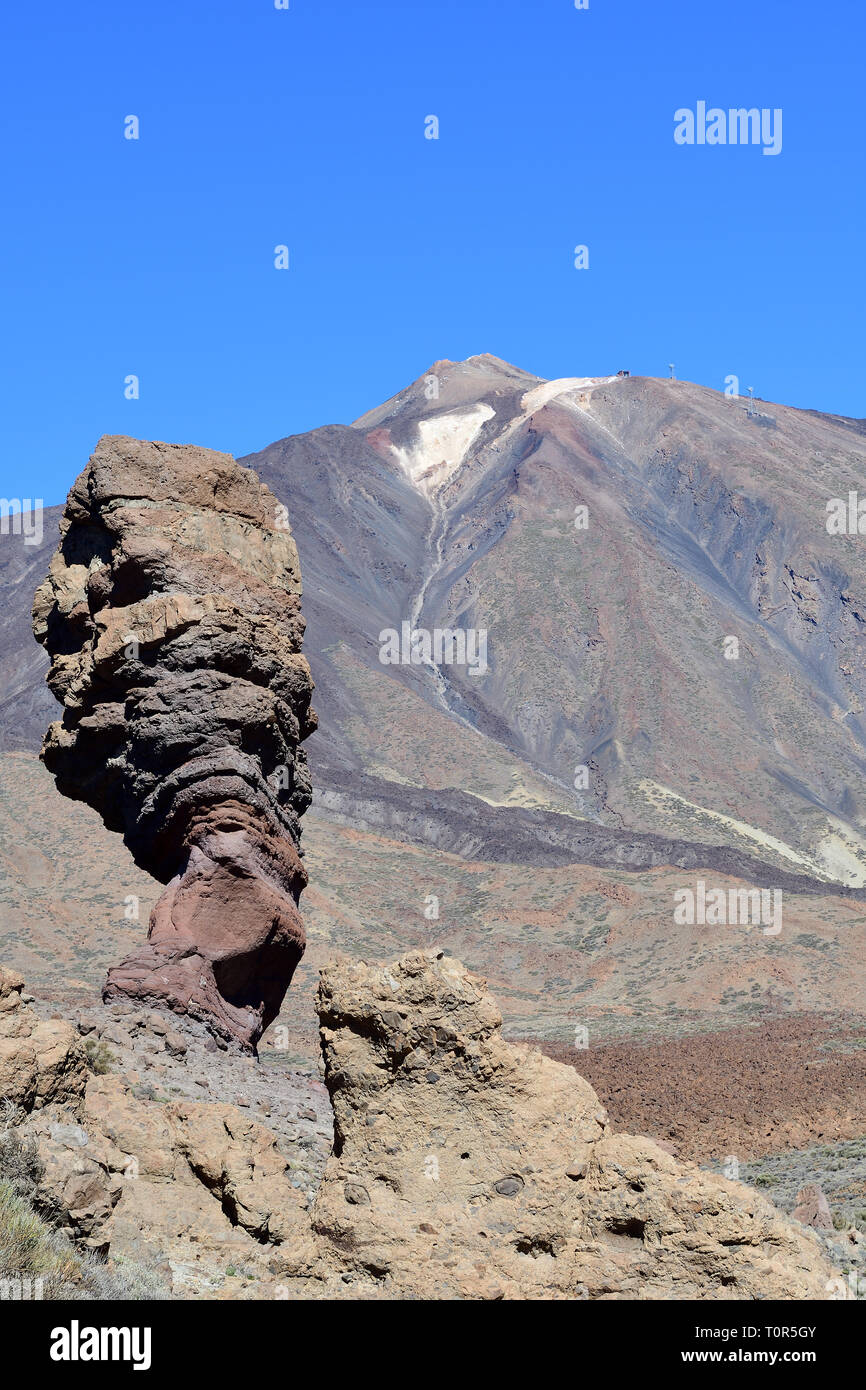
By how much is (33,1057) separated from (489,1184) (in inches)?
108

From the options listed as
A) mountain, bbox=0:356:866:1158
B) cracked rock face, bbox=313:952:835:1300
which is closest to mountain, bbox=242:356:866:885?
mountain, bbox=0:356:866:1158

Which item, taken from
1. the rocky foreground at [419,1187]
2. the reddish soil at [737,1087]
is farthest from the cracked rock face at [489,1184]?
the reddish soil at [737,1087]

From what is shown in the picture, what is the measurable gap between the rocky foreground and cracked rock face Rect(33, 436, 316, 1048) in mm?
5909

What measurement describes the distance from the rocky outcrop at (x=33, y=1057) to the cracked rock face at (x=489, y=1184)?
1.62 metres

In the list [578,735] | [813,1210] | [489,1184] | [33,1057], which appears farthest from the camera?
[578,735]

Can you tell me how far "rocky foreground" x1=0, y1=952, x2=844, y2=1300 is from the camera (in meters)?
6.83

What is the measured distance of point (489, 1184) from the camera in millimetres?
7309

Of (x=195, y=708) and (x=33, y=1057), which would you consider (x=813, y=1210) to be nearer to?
(x=33, y=1057)

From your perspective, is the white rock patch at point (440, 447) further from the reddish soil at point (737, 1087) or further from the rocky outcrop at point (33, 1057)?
the rocky outcrop at point (33, 1057)

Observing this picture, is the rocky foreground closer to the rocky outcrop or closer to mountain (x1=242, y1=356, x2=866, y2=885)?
the rocky outcrop

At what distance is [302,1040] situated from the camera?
31.2m

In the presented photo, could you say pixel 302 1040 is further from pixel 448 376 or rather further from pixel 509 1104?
pixel 448 376

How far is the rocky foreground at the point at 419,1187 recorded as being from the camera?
6832 millimetres

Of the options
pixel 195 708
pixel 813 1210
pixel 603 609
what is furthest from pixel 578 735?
pixel 813 1210
